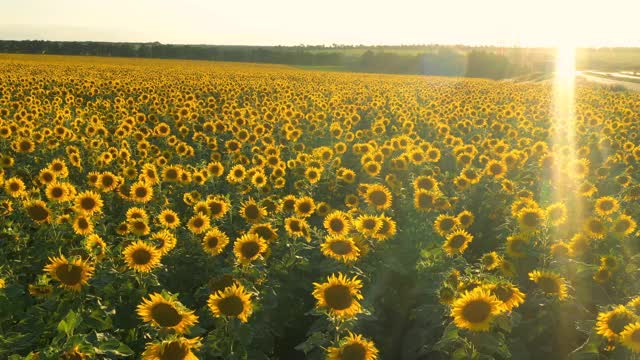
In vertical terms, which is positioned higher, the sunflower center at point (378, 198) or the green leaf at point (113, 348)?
the sunflower center at point (378, 198)

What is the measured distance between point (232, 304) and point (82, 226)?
2813mm

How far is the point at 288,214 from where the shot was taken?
6836 millimetres

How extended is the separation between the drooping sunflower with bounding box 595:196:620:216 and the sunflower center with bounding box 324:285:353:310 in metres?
4.42

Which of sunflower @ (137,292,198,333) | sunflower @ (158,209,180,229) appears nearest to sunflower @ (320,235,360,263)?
sunflower @ (137,292,198,333)

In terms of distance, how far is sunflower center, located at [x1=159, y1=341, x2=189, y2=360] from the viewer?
2756 mm

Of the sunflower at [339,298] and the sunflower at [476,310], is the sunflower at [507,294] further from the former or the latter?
the sunflower at [339,298]

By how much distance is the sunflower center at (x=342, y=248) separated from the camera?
15.3ft

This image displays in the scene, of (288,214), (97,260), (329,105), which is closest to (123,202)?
(288,214)

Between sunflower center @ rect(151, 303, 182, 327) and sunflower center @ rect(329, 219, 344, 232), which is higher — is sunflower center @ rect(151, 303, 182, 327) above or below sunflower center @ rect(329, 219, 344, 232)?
above

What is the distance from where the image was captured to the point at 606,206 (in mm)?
6371

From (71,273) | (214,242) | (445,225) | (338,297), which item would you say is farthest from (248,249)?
(445,225)

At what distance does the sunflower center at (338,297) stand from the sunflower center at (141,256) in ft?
5.55

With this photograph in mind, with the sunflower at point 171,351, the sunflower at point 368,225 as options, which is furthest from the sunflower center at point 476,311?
the sunflower at point 368,225

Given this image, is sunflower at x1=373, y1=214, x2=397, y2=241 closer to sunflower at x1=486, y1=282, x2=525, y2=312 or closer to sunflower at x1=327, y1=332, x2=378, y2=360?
sunflower at x1=486, y1=282, x2=525, y2=312
